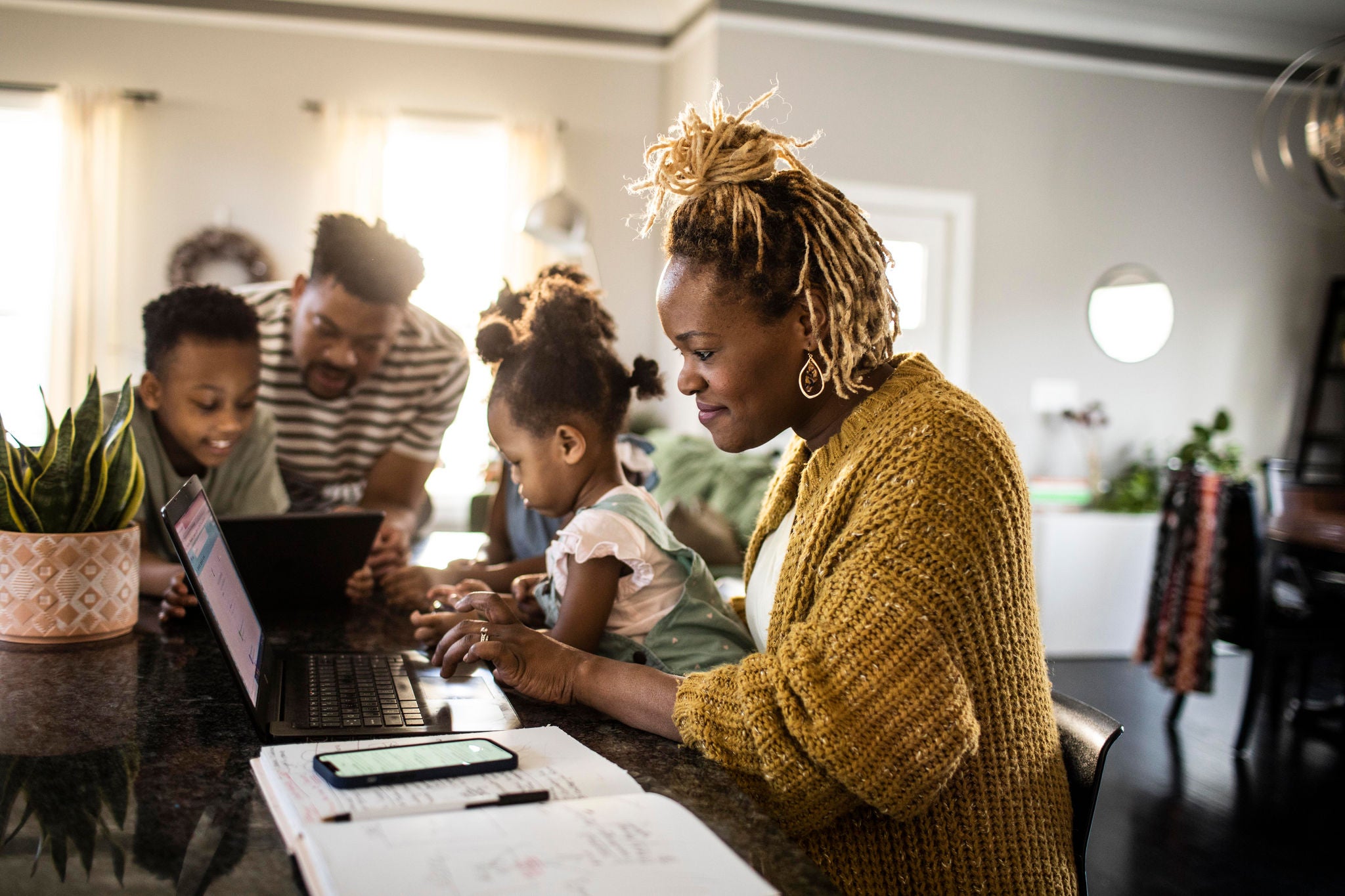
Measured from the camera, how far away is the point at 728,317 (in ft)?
3.84

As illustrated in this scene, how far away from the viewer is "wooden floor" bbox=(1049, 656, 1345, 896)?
265 cm

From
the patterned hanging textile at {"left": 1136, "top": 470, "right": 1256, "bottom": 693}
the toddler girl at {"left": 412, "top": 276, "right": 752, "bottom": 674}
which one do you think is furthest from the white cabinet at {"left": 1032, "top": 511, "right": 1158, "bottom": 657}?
the toddler girl at {"left": 412, "top": 276, "right": 752, "bottom": 674}

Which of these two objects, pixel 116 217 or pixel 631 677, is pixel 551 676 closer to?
pixel 631 677

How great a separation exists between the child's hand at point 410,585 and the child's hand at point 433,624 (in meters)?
0.33

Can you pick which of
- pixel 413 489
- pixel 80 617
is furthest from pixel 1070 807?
pixel 413 489

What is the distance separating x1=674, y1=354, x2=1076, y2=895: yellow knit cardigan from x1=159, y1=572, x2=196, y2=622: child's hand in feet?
2.73

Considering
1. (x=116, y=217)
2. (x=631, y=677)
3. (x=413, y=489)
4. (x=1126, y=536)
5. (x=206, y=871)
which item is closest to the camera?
(x=206, y=871)

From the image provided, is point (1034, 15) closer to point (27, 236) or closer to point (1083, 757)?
point (1083, 757)

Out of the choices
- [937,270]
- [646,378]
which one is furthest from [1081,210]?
[646,378]

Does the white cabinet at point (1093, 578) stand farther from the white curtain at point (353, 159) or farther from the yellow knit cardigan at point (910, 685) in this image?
the yellow knit cardigan at point (910, 685)

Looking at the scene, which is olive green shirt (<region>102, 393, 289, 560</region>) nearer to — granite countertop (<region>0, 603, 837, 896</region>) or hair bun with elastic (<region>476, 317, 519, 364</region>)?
granite countertop (<region>0, 603, 837, 896</region>)

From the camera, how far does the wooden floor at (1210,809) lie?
2652mm

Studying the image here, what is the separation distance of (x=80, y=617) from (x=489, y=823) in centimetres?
88

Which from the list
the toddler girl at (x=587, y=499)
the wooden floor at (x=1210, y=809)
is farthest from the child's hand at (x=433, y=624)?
the wooden floor at (x=1210, y=809)
